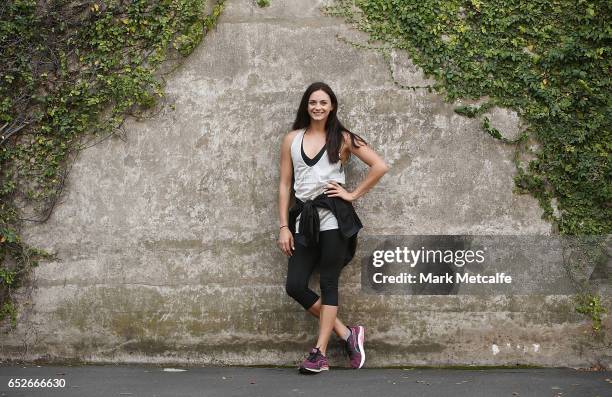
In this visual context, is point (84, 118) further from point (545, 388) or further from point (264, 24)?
point (545, 388)

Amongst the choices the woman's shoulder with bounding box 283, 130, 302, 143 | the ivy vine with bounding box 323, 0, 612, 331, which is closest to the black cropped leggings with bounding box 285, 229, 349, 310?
the woman's shoulder with bounding box 283, 130, 302, 143

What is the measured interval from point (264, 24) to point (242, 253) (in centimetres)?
176

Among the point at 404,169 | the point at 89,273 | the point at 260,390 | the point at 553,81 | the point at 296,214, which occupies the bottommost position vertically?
the point at 260,390

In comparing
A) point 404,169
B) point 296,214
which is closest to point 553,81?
point 404,169

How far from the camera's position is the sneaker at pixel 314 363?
492 centimetres

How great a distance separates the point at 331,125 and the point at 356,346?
162 centimetres

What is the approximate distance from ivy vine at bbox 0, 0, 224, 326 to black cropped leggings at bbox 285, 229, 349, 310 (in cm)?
168

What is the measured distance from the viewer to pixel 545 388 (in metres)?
4.59

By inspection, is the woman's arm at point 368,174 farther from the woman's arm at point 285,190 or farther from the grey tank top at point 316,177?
the woman's arm at point 285,190

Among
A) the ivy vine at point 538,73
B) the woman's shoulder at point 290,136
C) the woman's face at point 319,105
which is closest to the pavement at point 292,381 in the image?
the ivy vine at point 538,73

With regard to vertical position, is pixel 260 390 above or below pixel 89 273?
below

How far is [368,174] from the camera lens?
16.5ft

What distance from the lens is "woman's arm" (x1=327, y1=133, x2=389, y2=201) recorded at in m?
4.96

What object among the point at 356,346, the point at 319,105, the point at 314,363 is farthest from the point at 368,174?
the point at 314,363
